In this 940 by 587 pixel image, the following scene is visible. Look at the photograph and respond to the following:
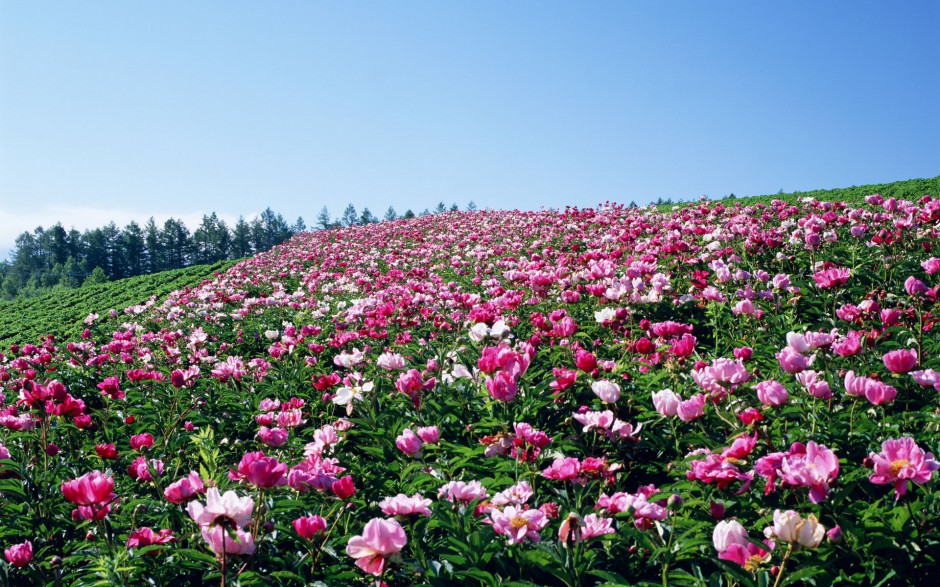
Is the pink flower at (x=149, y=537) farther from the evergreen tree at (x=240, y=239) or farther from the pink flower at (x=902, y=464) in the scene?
the evergreen tree at (x=240, y=239)

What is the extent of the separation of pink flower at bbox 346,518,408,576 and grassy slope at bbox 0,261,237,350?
39.5ft

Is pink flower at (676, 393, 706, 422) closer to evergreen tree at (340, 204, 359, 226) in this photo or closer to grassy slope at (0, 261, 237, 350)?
grassy slope at (0, 261, 237, 350)

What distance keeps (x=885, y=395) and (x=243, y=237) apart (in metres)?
81.6

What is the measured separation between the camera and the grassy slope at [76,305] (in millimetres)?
14148

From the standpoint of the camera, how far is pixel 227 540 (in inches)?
66.2

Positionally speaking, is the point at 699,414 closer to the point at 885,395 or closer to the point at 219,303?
the point at 885,395

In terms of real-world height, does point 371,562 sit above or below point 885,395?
below

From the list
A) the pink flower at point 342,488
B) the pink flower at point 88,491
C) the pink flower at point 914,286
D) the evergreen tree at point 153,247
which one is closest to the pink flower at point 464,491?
the pink flower at point 342,488

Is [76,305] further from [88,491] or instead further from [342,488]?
[342,488]

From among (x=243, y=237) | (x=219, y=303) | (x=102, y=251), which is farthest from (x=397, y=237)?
(x=102, y=251)

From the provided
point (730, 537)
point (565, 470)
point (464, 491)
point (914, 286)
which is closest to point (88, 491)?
point (464, 491)

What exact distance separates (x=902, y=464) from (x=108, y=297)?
2260cm

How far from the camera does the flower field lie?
1684 millimetres

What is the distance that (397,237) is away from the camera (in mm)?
16938
